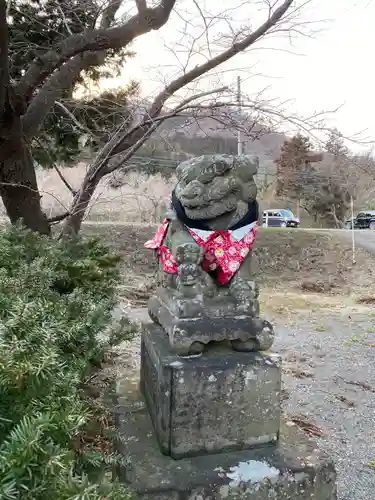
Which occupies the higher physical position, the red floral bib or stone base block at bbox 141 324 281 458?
the red floral bib

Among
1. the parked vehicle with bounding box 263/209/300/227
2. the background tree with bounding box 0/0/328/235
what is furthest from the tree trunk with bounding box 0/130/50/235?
the parked vehicle with bounding box 263/209/300/227

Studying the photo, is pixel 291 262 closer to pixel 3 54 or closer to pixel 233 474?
pixel 3 54

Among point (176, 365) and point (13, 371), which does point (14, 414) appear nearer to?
point (13, 371)

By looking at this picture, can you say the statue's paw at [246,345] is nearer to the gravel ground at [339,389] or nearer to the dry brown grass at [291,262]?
the gravel ground at [339,389]

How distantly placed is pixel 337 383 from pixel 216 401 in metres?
2.46

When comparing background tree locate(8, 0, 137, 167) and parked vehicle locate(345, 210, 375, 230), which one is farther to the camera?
parked vehicle locate(345, 210, 375, 230)

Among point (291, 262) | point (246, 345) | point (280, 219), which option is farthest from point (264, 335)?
point (280, 219)

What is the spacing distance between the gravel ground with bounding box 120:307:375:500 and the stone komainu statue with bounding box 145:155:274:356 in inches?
47.3

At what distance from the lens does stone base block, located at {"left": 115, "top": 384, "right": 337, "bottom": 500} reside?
1.43 m

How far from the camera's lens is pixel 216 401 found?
1.57 metres

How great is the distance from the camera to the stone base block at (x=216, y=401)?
5.06 feet

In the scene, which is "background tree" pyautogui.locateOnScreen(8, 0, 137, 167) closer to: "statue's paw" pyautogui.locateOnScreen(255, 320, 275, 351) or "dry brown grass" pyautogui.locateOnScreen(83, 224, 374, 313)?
"statue's paw" pyautogui.locateOnScreen(255, 320, 275, 351)

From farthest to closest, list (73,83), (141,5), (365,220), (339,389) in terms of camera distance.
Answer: (365,220) → (73,83) → (339,389) → (141,5)

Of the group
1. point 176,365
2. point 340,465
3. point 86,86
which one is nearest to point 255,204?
point 176,365
